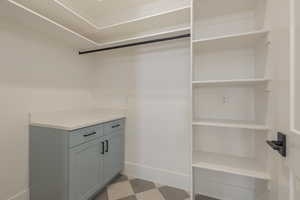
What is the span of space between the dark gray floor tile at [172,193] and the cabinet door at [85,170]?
78 cm

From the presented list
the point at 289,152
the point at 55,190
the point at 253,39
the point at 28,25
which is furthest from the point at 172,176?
the point at 28,25

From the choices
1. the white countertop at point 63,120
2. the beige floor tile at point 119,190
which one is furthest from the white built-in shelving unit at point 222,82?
the white countertop at point 63,120

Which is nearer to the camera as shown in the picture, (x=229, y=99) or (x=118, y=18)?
(x=229, y=99)

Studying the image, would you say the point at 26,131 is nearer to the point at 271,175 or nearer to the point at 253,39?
the point at 271,175

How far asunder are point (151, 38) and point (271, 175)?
1.87 meters

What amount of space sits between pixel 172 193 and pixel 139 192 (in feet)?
1.33

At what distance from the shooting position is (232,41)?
5.04 ft

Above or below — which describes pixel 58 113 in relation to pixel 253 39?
below

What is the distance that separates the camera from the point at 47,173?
60.0 inches

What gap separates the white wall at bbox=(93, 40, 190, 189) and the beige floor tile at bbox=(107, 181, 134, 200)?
25 centimetres

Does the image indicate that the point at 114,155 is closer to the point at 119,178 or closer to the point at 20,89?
the point at 119,178

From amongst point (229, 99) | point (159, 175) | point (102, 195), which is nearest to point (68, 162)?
point (102, 195)

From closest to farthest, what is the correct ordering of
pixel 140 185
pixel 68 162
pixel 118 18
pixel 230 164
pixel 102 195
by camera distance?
1. pixel 68 162
2. pixel 230 164
3. pixel 102 195
4. pixel 140 185
5. pixel 118 18

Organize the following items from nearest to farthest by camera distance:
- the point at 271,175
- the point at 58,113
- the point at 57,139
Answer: the point at 271,175
the point at 57,139
the point at 58,113
